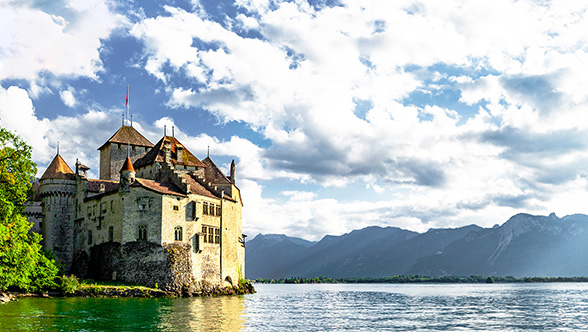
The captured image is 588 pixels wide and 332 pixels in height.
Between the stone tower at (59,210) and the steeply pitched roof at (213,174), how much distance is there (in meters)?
22.7

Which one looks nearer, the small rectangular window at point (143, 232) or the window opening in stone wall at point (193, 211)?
the small rectangular window at point (143, 232)

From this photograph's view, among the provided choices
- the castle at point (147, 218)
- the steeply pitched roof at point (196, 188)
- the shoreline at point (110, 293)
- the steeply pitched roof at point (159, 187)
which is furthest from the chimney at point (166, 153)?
the shoreline at point (110, 293)

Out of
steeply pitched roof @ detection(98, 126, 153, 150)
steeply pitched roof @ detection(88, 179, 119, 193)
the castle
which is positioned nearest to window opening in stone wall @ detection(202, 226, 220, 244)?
the castle

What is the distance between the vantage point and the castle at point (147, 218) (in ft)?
276

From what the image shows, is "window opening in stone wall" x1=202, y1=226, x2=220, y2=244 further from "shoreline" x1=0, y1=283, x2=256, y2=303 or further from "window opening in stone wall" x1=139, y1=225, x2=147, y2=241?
"window opening in stone wall" x1=139, y1=225, x2=147, y2=241

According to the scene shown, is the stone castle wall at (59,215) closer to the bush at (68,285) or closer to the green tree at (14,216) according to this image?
the bush at (68,285)

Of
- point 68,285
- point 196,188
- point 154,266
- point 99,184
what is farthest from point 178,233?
point 99,184

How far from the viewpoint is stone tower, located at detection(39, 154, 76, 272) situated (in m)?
97.9

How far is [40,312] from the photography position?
5119 centimetres

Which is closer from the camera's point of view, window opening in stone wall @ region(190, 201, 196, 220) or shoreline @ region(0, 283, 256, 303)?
shoreline @ region(0, 283, 256, 303)

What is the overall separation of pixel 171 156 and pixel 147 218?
17.6 m

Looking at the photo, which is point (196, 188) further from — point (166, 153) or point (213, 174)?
point (213, 174)

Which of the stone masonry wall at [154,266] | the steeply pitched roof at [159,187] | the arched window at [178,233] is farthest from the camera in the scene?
the arched window at [178,233]

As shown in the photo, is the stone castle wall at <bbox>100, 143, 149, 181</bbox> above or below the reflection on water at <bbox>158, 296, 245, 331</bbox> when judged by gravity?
above
